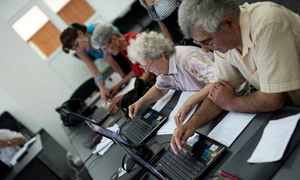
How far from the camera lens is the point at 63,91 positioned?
426 centimetres

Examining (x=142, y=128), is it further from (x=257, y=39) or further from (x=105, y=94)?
(x=105, y=94)

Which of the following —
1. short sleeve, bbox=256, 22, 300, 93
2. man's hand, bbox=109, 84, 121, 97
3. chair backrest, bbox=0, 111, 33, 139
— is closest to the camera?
short sleeve, bbox=256, 22, 300, 93

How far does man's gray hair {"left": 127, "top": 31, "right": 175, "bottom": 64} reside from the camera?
1607 mm

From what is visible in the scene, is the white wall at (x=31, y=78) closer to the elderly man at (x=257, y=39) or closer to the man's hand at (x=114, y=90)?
the man's hand at (x=114, y=90)

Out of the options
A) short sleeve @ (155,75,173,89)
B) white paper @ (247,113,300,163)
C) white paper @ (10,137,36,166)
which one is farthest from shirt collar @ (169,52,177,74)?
white paper @ (10,137,36,166)

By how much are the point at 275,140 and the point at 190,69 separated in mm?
773

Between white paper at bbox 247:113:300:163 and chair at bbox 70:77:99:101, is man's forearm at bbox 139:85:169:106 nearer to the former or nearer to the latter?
white paper at bbox 247:113:300:163

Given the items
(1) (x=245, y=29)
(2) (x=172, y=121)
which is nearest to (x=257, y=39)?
(1) (x=245, y=29)

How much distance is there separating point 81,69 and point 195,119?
3594 millimetres

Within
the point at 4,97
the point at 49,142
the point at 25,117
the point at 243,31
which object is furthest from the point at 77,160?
the point at 243,31

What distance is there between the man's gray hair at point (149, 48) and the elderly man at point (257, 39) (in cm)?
55

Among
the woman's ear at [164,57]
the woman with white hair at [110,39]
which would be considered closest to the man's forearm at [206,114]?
the woman's ear at [164,57]

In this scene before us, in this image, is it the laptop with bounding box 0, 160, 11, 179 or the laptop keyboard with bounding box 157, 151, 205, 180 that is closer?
the laptop keyboard with bounding box 157, 151, 205, 180

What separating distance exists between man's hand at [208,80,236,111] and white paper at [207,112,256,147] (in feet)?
0.17
